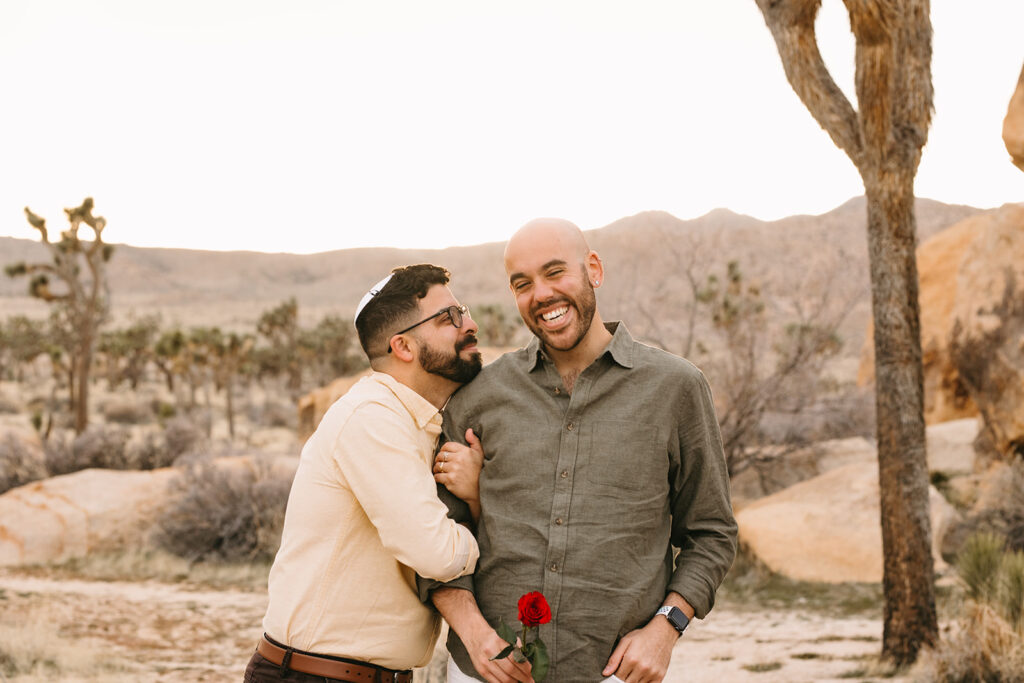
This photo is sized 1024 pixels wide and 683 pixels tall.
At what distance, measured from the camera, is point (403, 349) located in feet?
8.87

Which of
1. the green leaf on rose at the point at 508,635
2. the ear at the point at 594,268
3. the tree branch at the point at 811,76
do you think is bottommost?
the green leaf on rose at the point at 508,635

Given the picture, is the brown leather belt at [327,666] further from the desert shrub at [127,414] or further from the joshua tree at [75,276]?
the desert shrub at [127,414]

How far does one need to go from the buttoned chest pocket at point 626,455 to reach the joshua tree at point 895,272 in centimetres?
395

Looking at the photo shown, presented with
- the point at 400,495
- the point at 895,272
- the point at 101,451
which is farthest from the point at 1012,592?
the point at 101,451

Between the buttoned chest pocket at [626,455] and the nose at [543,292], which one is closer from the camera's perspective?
the buttoned chest pocket at [626,455]

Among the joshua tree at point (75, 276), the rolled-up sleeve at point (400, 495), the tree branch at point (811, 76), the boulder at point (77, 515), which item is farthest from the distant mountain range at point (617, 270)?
the joshua tree at point (75, 276)

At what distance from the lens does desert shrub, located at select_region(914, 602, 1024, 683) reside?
501 centimetres

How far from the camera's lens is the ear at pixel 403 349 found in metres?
2.70

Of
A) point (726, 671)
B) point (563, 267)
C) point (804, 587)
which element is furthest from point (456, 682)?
point (804, 587)

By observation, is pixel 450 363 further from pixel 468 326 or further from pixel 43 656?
pixel 43 656

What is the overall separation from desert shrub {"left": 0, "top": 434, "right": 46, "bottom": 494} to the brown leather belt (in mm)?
12178

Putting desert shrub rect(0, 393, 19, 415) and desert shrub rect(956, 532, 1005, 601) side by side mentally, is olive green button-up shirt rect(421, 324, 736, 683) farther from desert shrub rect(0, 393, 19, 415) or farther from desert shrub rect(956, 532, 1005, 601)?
desert shrub rect(0, 393, 19, 415)

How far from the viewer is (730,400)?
11.8 meters

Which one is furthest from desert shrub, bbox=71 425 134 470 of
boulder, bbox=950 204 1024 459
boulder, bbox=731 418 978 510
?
boulder, bbox=950 204 1024 459
